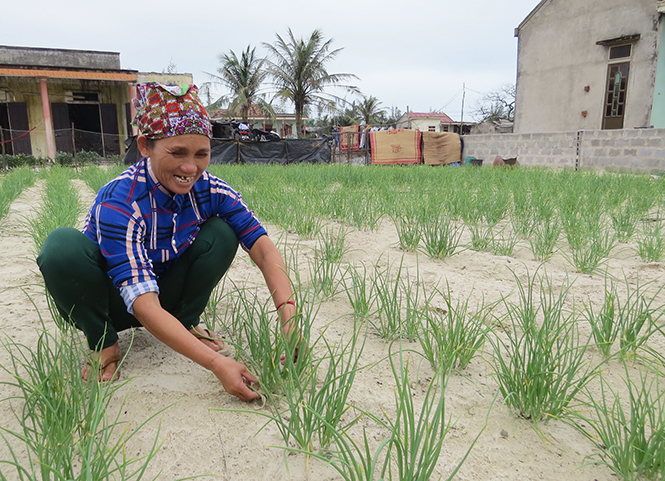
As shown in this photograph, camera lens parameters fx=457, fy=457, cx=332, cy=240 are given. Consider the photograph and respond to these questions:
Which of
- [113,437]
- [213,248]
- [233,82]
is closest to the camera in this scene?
[113,437]

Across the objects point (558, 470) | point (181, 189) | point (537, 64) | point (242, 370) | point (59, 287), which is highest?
point (537, 64)

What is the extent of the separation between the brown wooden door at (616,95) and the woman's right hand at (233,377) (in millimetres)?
15159

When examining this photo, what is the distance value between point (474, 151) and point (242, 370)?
13.0 m

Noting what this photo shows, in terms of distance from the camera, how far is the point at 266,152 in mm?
12914

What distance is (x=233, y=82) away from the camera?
23.4 m

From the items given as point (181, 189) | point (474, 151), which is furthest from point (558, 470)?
point (474, 151)

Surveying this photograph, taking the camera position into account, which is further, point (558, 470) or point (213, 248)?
point (213, 248)

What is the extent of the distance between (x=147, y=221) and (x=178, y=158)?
0.22m

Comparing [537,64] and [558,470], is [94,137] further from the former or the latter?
[558,470]

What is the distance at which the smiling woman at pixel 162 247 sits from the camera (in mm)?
1230

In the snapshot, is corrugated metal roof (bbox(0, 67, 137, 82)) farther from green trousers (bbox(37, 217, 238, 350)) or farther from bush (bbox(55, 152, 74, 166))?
green trousers (bbox(37, 217, 238, 350))

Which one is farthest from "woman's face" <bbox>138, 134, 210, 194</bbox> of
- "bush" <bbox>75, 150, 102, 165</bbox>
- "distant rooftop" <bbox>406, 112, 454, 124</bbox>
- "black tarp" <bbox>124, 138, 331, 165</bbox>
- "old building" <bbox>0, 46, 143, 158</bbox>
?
"distant rooftop" <bbox>406, 112, 454, 124</bbox>

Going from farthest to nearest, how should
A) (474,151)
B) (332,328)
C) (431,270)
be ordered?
(474,151) < (431,270) < (332,328)

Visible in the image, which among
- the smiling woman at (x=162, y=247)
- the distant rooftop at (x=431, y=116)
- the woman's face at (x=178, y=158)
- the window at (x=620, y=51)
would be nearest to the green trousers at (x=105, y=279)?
the smiling woman at (x=162, y=247)
